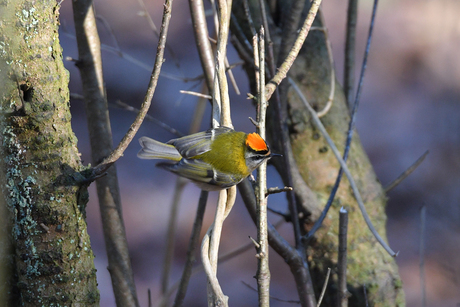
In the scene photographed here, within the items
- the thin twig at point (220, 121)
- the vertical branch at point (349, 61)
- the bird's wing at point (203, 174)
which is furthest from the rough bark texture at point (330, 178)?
the thin twig at point (220, 121)

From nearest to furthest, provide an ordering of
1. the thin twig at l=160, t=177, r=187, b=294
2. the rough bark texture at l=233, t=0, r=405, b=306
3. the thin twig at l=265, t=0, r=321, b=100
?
the thin twig at l=265, t=0, r=321, b=100, the rough bark texture at l=233, t=0, r=405, b=306, the thin twig at l=160, t=177, r=187, b=294

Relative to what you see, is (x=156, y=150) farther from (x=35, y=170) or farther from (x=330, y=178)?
(x=330, y=178)

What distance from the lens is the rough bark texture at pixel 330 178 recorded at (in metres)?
1.36

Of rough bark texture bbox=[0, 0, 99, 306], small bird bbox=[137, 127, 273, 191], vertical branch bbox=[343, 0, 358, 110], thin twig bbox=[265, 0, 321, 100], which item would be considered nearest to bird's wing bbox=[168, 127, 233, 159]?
small bird bbox=[137, 127, 273, 191]

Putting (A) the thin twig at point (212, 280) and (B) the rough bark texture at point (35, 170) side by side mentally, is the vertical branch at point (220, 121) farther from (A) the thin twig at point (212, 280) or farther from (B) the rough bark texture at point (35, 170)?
(B) the rough bark texture at point (35, 170)

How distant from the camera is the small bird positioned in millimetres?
1081

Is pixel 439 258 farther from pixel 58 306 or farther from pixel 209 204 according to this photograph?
pixel 58 306

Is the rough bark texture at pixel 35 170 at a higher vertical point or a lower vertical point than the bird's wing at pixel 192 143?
lower

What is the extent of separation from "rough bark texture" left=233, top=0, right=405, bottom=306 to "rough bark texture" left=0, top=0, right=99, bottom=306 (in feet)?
2.67

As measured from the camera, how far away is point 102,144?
115cm

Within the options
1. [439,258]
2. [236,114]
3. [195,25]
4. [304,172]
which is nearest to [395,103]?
[439,258]

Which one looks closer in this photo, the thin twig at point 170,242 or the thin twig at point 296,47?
the thin twig at point 296,47

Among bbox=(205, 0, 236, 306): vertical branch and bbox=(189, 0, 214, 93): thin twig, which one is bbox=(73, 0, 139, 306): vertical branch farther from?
bbox=(205, 0, 236, 306): vertical branch

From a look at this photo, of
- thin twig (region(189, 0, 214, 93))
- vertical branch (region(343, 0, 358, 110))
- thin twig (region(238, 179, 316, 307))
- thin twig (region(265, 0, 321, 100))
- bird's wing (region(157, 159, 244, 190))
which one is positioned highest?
vertical branch (region(343, 0, 358, 110))
